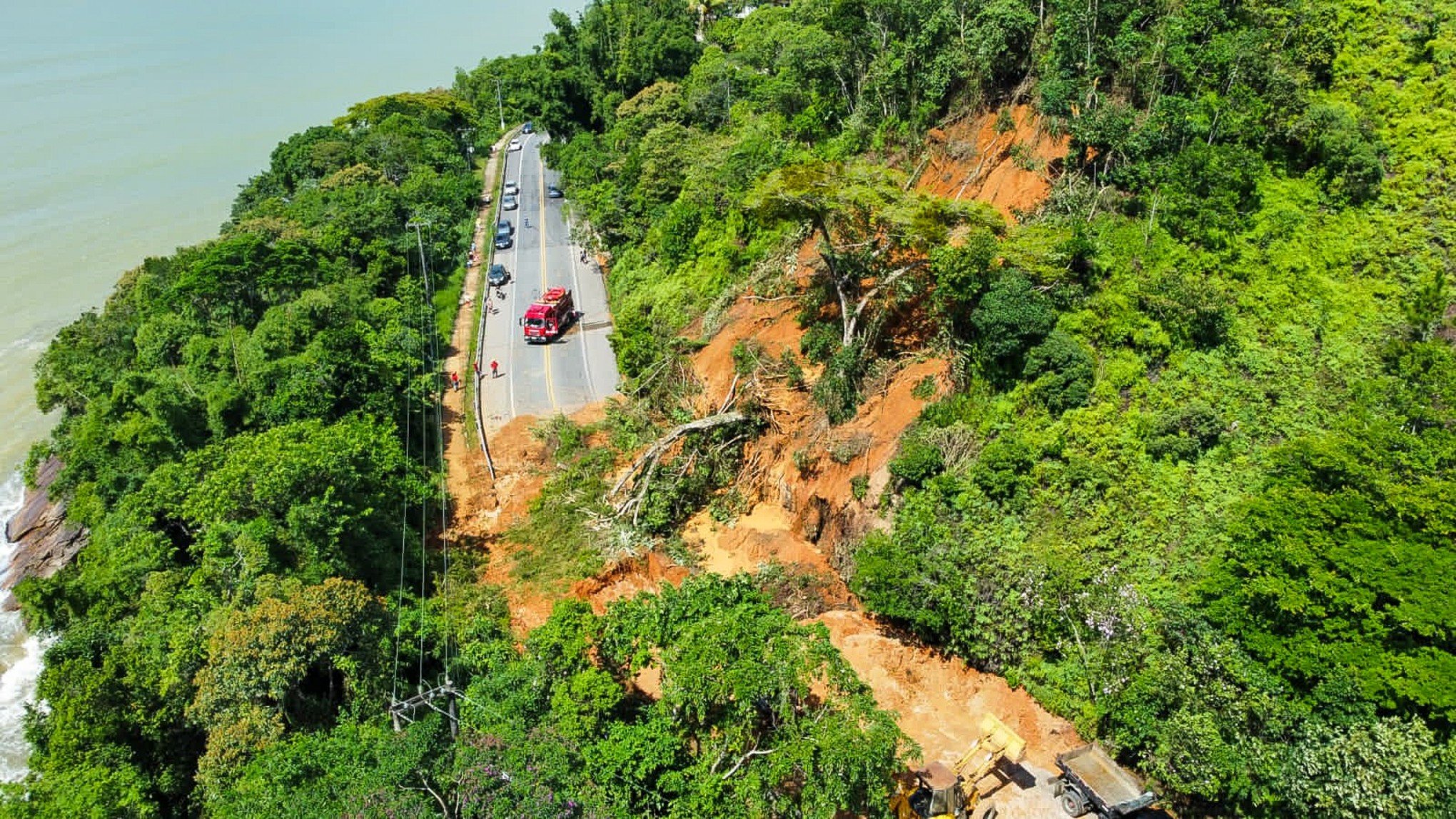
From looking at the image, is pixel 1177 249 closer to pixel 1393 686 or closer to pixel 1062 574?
pixel 1062 574

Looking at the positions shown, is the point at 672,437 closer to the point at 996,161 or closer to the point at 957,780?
the point at 957,780

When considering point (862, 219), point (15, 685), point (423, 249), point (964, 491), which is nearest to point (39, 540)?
point (15, 685)

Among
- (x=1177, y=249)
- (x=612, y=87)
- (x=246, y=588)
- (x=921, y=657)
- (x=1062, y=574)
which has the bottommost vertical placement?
(x=921, y=657)

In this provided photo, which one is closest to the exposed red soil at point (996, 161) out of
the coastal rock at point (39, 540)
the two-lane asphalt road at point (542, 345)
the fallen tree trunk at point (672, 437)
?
the fallen tree trunk at point (672, 437)

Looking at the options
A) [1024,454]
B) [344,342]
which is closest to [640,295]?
[344,342]

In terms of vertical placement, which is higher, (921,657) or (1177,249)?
(1177,249)

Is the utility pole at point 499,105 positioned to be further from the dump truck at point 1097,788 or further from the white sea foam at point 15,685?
the dump truck at point 1097,788

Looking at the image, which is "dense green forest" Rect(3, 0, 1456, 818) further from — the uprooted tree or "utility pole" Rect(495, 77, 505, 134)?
"utility pole" Rect(495, 77, 505, 134)
